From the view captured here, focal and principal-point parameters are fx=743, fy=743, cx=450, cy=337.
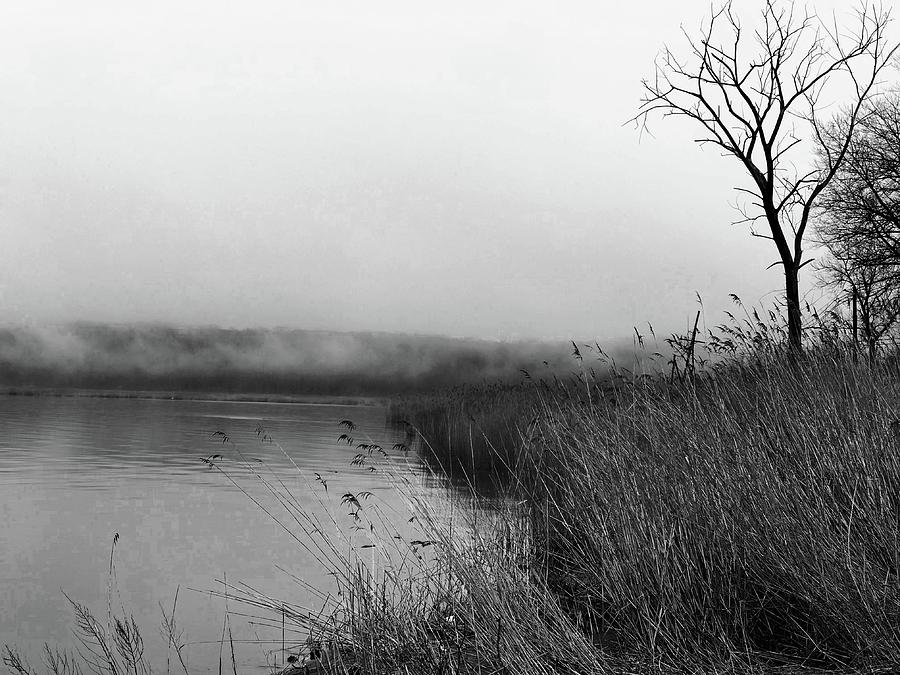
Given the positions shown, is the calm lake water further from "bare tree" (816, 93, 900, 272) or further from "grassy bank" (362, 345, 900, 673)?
"bare tree" (816, 93, 900, 272)

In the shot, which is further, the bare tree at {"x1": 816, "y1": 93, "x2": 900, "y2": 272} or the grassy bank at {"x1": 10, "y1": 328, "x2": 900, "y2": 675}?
the bare tree at {"x1": 816, "y1": 93, "x2": 900, "y2": 272}

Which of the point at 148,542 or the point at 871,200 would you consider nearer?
the point at 148,542

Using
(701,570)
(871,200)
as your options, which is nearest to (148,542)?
(701,570)

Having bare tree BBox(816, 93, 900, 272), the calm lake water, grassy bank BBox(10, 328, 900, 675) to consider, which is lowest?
the calm lake water

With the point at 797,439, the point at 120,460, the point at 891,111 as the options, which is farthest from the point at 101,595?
the point at 891,111

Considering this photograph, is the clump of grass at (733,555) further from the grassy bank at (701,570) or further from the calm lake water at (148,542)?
the calm lake water at (148,542)

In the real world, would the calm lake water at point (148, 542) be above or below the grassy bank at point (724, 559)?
below

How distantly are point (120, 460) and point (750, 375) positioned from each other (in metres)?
11.9

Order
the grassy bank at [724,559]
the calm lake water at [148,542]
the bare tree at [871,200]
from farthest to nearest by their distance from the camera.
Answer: the bare tree at [871,200] → the calm lake water at [148,542] → the grassy bank at [724,559]

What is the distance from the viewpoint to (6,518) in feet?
26.5

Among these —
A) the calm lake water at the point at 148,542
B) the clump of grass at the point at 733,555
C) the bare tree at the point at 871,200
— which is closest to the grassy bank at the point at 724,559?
the clump of grass at the point at 733,555

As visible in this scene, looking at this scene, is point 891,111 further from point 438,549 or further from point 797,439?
point 438,549

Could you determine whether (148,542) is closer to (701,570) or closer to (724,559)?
(701,570)

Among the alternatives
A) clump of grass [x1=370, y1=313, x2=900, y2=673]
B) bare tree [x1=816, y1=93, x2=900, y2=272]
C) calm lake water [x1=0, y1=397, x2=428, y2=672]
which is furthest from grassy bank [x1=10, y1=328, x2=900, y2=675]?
bare tree [x1=816, y1=93, x2=900, y2=272]
